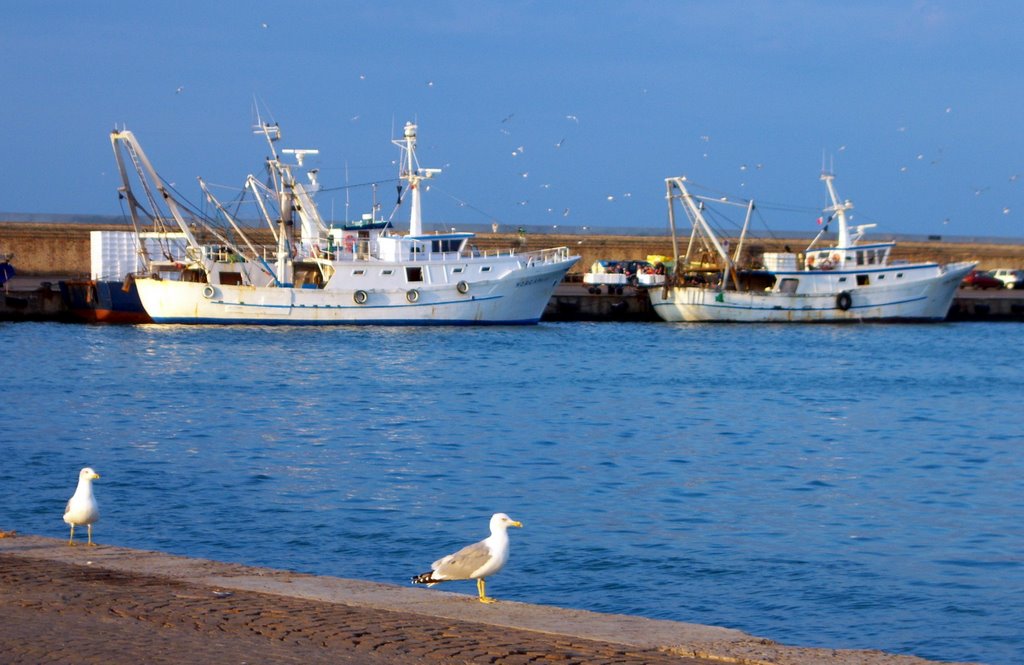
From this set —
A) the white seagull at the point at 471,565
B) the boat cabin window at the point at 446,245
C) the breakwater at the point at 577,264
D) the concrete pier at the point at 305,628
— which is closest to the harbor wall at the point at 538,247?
the breakwater at the point at 577,264

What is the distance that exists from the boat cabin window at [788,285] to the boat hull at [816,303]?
34 cm

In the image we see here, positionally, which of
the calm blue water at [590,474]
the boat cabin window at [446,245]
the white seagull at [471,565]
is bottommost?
the calm blue water at [590,474]

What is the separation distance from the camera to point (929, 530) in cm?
1473

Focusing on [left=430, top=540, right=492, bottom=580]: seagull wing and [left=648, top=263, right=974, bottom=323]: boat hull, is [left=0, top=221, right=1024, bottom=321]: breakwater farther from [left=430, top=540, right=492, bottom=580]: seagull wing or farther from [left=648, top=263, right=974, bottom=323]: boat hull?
[left=430, top=540, right=492, bottom=580]: seagull wing

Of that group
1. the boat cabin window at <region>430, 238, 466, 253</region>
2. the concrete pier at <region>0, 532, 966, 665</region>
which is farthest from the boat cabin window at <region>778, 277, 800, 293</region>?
the concrete pier at <region>0, 532, 966, 665</region>

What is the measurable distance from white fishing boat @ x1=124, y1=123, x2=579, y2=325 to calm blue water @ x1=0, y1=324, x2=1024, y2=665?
967cm

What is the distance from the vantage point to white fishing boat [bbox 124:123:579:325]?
158 feet

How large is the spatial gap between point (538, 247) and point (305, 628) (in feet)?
220

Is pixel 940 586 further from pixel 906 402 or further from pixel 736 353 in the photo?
pixel 736 353

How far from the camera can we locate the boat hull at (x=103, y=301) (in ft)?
165

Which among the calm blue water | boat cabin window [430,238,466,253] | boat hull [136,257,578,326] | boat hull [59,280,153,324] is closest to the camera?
the calm blue water

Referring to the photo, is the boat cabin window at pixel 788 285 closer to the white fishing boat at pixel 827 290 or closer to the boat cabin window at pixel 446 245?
the white fishing boat at pixel 827 290

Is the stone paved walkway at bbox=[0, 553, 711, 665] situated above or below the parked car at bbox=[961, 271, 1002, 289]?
below

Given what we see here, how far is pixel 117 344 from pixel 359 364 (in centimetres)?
959
